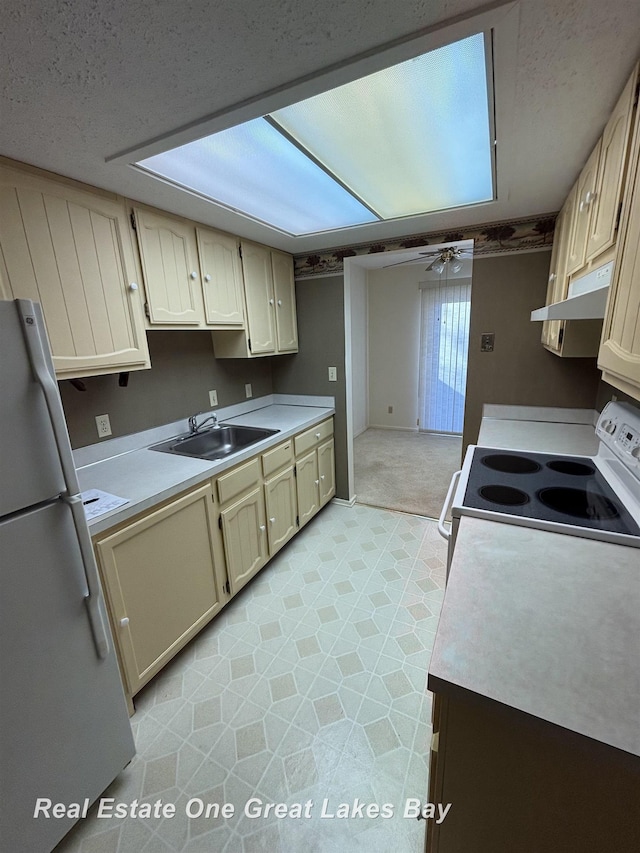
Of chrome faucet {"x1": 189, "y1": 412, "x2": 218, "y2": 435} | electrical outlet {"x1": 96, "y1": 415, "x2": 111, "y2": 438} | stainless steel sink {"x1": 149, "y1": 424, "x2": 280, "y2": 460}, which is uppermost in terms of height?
electrical outlet {"x1": 96, "y1": 415, "x2": 111, "y2": 438}

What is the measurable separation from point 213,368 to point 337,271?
126cm

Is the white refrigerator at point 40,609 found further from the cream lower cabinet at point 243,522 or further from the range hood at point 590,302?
the range hood at point 590,302

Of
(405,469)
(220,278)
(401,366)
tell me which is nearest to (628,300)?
(220,278)

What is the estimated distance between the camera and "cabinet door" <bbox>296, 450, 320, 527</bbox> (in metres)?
2.68

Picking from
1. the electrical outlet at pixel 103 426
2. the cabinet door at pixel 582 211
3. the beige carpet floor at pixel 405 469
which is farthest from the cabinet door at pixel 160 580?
the cabinet door at pixel 582 211

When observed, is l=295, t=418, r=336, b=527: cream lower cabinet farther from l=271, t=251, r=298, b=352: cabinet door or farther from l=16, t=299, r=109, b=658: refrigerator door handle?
l=16, t=299, r=109, b=658: refrigerator door handle

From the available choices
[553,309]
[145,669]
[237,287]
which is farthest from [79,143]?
[145,669]

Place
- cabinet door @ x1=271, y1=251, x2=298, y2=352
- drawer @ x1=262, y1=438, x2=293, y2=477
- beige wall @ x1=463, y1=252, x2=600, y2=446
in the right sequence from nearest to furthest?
drawer @ x1=262, y1=438, x2=293, y2=477 → beige wall @ x1=463, y1=252, x2=600, y2=446 → cabinet door @ x1=271, y1=251, x2=298, y2=352

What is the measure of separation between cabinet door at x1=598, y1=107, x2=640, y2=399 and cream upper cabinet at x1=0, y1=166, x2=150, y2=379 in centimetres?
190

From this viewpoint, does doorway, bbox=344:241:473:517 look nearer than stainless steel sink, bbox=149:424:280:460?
No

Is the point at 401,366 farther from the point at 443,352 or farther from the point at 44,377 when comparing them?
the point at 44,377

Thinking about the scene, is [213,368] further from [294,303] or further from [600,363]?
[600,363]

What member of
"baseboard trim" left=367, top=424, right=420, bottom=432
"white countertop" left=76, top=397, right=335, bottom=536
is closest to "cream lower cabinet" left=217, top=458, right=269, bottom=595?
"white countertop" left=76, top=397, right=335, bottom=536

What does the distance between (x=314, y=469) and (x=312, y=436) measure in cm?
29
